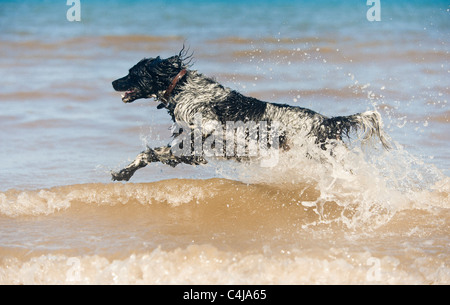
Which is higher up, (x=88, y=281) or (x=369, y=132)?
(x=369, y=132)

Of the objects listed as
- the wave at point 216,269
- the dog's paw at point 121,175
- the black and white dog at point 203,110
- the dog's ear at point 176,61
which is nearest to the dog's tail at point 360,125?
the black and white dog at point 203,110

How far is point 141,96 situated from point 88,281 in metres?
2.75

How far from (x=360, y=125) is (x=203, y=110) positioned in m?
1.69

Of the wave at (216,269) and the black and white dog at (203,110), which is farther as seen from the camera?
the black and white dog at (203,110)

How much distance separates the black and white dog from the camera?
5.38 meters

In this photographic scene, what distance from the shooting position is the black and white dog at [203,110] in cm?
538

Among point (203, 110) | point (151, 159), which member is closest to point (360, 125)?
point (203, 110)

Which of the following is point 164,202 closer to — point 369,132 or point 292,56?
point 369,132

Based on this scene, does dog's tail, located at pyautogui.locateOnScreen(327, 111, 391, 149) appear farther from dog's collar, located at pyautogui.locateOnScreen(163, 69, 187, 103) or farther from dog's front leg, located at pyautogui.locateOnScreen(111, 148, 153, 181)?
dog's front leg, located at pyautogui.locateOnScreen(111, 148, 153, 181)

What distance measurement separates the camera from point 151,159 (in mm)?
5762

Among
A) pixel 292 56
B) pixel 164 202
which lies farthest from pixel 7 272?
pixel 292 56

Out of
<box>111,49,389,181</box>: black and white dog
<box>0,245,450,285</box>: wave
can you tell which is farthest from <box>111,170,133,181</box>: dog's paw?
<box>0,245,450,285</box>: wave

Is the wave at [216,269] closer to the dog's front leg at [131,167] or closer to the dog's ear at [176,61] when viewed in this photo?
the dog's front leg at [131,167]

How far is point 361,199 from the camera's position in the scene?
17.7 feet
